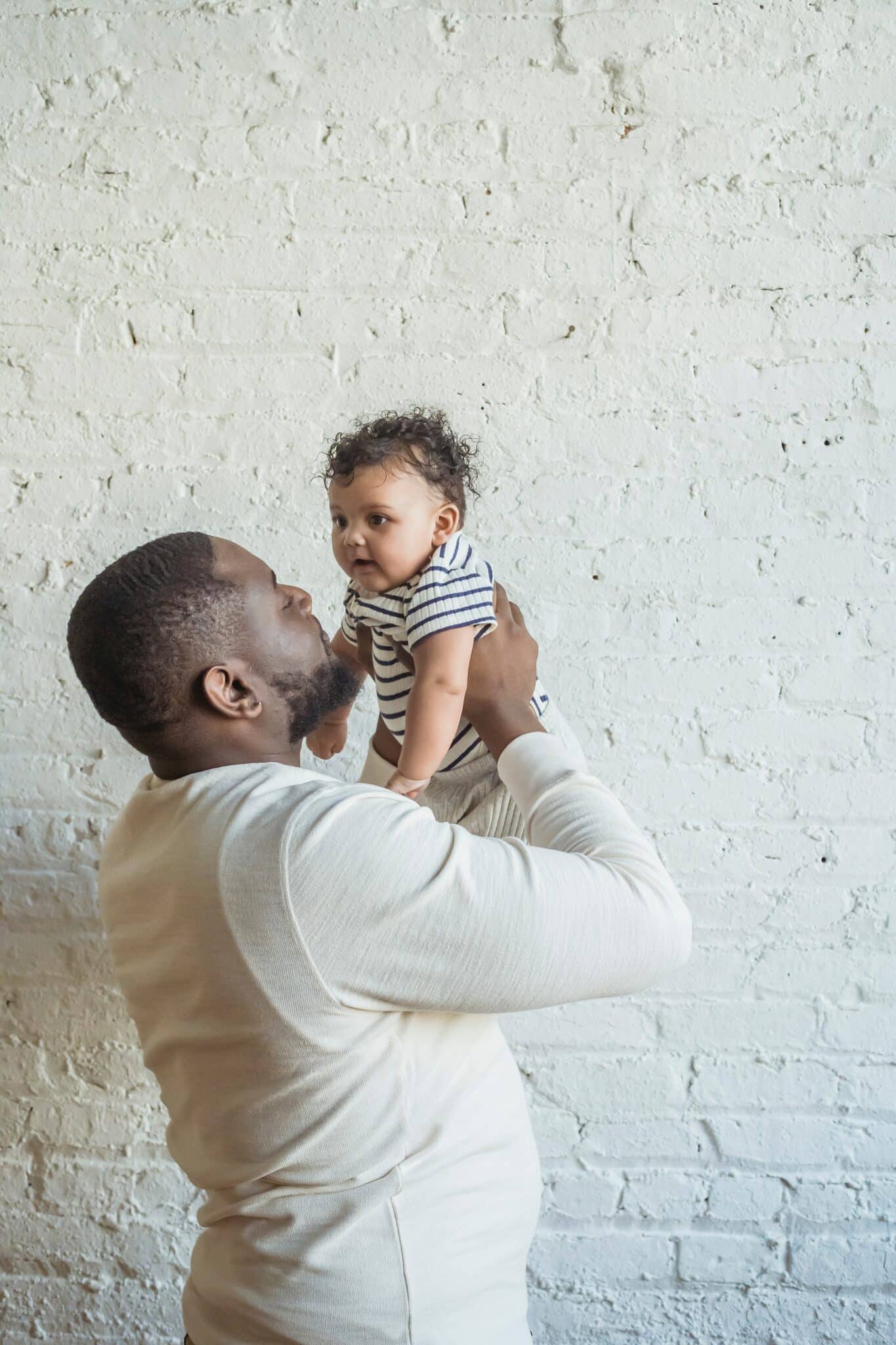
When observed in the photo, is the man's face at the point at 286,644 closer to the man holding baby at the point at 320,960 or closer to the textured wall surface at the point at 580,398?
the man holding baby at the point at 320,960

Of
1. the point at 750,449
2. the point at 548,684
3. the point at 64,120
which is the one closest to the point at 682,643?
the point at 548,684

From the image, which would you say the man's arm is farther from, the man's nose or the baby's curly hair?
the baby's curly hair

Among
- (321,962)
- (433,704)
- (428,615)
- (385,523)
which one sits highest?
(385,523)

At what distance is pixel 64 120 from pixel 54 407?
50 centimetres

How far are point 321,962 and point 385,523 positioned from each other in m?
0.59

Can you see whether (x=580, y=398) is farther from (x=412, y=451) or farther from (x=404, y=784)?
(x=404, y=784)

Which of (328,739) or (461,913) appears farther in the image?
(328,739)

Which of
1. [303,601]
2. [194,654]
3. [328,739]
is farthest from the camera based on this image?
[328,739]

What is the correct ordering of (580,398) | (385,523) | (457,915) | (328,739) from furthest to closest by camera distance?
1. (580,398)
2. (328,739)
3. (385,523)
4. (457,915)

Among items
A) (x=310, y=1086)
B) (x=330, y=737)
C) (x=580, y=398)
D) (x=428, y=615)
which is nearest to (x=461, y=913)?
(x=310, y=1086)

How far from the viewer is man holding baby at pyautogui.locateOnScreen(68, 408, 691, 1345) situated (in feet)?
3.27

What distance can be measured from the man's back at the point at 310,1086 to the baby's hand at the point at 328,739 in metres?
0.50

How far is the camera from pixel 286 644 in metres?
1.17

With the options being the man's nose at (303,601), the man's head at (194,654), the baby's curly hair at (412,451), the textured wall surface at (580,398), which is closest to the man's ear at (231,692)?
the man's head at (194,654)
